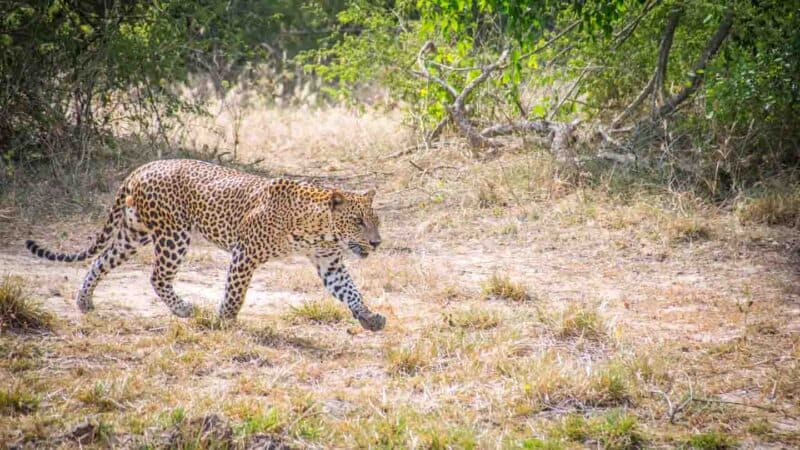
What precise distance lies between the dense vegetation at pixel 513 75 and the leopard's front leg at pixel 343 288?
339 centimetres

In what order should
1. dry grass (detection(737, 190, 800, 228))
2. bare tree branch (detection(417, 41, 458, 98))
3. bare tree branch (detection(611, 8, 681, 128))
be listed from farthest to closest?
bare tree branch (detection(417, 41, 458, 98))
bare tree branch (detection(611, 8, 681, 128))
dry grass (detection(737, 190, 800, 228))

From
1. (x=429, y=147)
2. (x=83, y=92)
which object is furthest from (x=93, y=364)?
(x=429, y=147)

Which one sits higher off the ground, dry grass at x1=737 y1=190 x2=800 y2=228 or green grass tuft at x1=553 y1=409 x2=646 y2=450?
green grass tuft at x1=553 y1=409 x2=646 y2=450

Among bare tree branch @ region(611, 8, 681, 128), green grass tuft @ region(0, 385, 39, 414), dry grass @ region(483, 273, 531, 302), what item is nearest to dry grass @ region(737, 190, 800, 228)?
bare tree branch @ region(611, 8, 681, 128)

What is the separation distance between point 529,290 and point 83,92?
23.1 feet

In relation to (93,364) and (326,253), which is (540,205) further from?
(93,364)

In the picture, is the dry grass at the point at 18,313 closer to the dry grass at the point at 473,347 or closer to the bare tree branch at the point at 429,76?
the dry grass at the point at 473,347

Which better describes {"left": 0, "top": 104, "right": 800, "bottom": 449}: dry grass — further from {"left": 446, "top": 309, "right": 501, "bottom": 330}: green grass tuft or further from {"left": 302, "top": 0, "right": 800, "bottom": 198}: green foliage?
{"left": 302, "top": 0, "right": 800, "bottom": 198}: green foliage

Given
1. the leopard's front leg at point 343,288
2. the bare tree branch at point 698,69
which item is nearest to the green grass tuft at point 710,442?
the leopard's front leg at point 343,288

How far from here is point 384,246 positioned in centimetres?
1070

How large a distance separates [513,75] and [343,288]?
380 cm

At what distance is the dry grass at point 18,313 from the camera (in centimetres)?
725

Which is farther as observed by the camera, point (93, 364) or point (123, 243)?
point (123, 243)

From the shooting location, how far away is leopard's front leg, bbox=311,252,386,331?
25.0 feet
